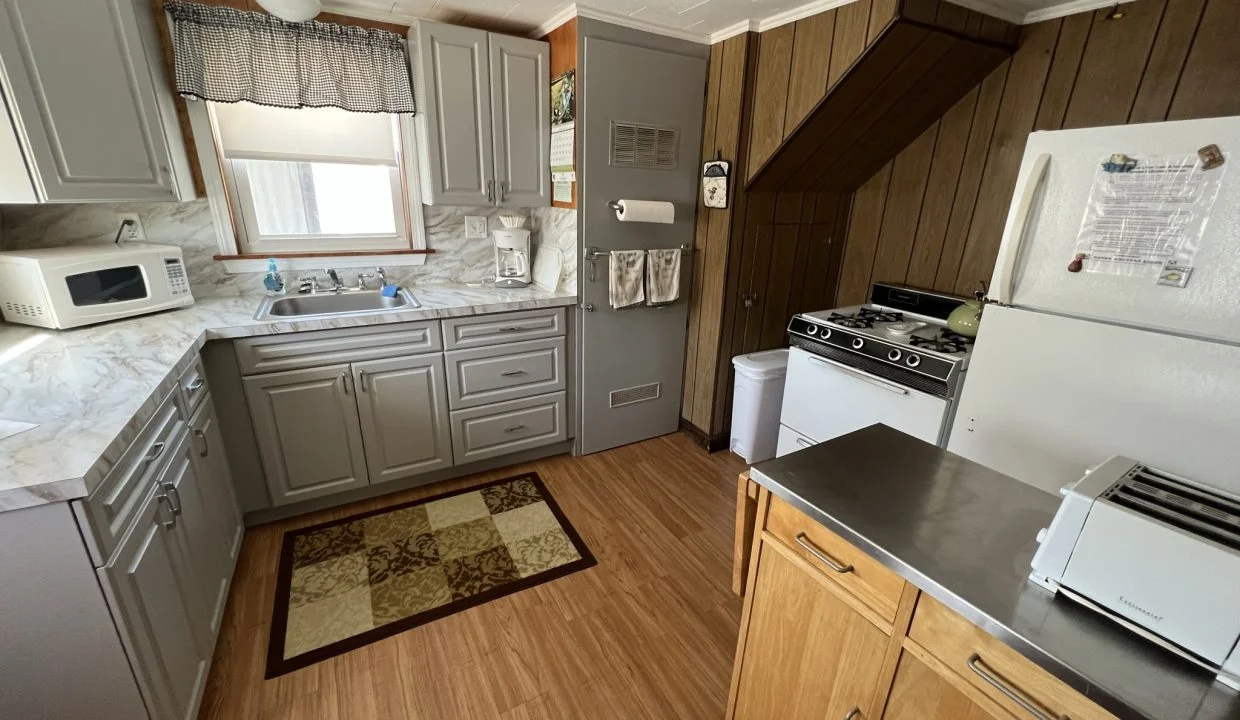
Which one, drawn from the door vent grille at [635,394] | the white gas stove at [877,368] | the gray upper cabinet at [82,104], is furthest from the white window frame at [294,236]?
the white gas stove at [877,368]

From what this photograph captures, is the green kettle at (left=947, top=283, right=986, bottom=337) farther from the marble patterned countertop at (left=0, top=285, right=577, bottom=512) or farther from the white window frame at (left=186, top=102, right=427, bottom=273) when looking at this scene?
the white window frame at (left=186, top=102, right=427, bottom=273)

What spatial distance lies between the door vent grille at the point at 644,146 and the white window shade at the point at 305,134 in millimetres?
1223

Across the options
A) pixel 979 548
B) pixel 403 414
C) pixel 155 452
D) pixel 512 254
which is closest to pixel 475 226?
pixel 512 254

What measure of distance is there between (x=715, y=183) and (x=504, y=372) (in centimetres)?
149

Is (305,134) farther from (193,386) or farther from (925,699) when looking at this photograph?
(925,699)

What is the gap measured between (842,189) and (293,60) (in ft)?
9.37

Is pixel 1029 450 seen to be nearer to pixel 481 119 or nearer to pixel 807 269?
pixel 807 269

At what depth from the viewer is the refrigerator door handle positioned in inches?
56.0

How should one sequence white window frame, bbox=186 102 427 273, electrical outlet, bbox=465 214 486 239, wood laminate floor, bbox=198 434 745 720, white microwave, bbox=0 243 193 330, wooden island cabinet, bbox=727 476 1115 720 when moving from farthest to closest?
electrical outlet, bbox=465 214 486 239 < white window frame, bbox=186 102 427 273 < white microwave, bbox=0 243 193 330 < wood laminate floor, bbox=198 434 745 720 < wooden island cabinet, bbox=727 476 1115 720

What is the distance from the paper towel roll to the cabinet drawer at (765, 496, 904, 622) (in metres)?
1.76

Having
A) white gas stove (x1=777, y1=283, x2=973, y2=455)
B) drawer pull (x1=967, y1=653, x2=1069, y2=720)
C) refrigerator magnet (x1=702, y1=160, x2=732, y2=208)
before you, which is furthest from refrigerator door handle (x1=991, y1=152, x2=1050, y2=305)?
refrigerator magnet (x1=702, y1=160, x2=732, y2=208)

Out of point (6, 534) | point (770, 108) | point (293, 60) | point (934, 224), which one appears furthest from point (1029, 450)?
point (293, 60)

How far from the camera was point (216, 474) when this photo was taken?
1.91 metres

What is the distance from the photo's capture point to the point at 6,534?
3.31ft
